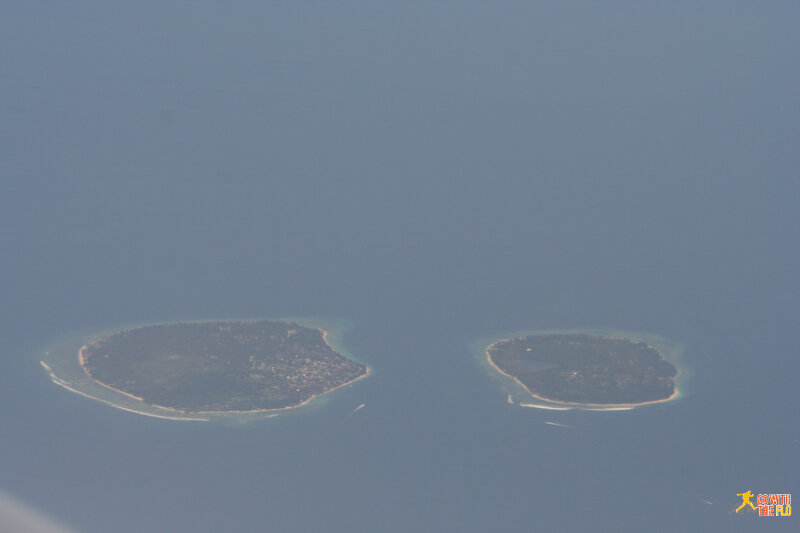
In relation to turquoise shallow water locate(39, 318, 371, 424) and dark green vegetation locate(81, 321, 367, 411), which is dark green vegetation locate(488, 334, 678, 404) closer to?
dark green vegetation locate(81, 321, 367, 411)

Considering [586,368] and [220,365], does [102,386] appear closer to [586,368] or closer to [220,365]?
[220,365]

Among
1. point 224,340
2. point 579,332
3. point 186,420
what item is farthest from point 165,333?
point 579,332

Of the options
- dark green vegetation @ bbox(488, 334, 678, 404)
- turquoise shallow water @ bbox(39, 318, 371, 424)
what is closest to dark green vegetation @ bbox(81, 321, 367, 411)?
turquoise shallow water @ bbox(39, 318, 371, 424)

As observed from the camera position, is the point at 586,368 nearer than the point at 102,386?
No

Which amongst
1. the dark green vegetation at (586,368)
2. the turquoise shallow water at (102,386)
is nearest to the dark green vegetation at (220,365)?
the turquoise shallow water at (102,386)

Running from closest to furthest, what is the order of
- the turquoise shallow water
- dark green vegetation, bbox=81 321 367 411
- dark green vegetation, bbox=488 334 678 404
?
1. the turquoise shallow water
2. dark green vegetation, bbox=81 321 367 411
3. dark green vegetation, bbox=488 334 678 404

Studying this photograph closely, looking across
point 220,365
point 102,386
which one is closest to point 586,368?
point 220,365

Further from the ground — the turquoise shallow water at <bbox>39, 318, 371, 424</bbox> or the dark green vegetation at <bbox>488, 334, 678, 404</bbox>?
the turquoise shallow water at <bbox>39, 318, 371, 424</bbox>

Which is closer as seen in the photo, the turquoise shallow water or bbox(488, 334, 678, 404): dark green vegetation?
the turquoise shallow water
